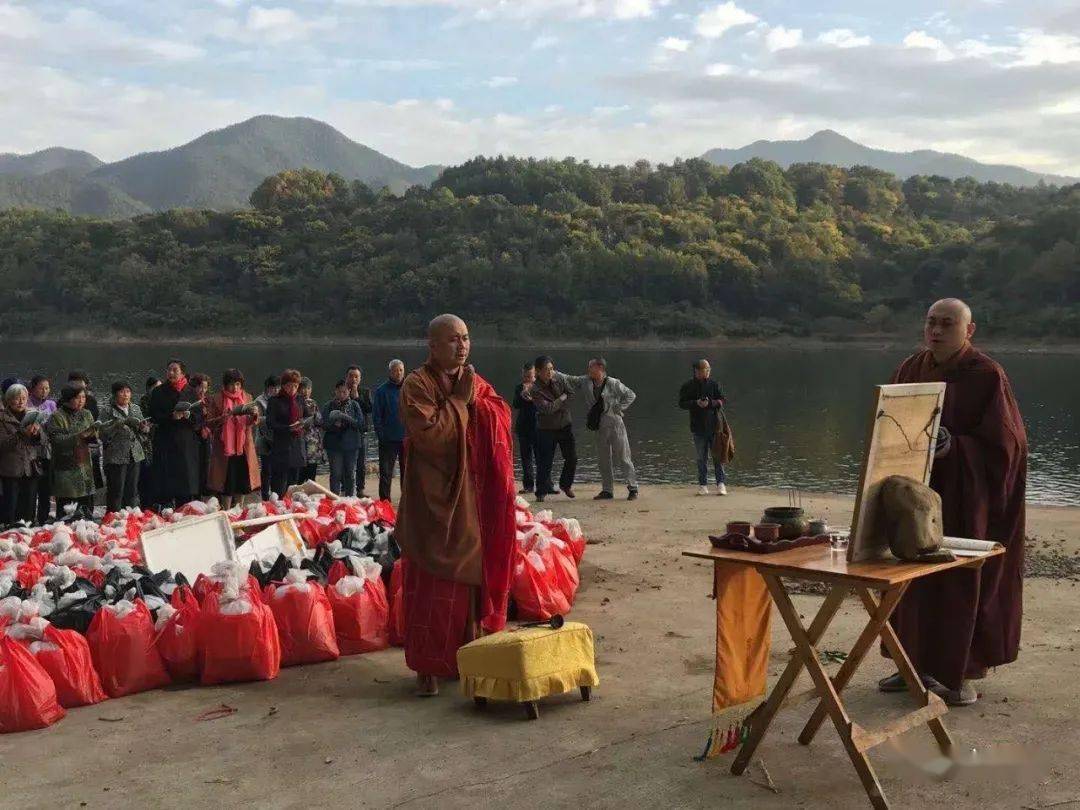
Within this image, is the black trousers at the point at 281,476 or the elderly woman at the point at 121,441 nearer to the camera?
the elderly woman at the point at 121,441

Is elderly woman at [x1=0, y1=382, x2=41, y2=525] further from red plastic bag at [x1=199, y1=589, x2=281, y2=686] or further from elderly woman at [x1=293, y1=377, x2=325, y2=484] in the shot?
red plastic bag at [x1=199, y1=589, x2=281, y2=686]

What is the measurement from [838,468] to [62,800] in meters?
22.6

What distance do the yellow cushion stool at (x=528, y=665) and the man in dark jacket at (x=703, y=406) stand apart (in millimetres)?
8155

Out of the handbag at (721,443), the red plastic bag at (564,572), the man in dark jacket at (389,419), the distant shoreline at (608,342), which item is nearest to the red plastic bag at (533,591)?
the red plastic bag at (564,572)

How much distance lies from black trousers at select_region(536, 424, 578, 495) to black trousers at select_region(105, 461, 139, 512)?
4396mm

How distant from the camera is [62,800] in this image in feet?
15.5

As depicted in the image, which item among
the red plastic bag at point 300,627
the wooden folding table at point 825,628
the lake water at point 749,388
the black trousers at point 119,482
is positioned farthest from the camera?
the lake water at point 749,388

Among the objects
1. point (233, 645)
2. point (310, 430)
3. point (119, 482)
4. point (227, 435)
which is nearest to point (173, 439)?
point (227, 435)

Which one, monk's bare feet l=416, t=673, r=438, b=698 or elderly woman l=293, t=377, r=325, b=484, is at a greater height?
elderly woman l=293, t=377, r=325, b=484

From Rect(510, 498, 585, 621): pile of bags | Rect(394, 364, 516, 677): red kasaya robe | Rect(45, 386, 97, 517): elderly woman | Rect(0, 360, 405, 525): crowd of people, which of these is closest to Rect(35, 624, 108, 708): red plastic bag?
Rect(394, 364, 516, 677): red kasaya robe

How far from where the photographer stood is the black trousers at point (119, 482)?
38.0 ft

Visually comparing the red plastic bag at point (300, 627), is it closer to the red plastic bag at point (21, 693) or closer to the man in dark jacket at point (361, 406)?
the red plastic bag at point (21, 693)

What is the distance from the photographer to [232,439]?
1211cm

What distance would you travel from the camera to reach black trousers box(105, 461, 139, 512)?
1157 cm
